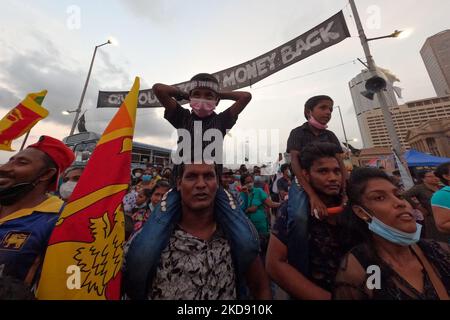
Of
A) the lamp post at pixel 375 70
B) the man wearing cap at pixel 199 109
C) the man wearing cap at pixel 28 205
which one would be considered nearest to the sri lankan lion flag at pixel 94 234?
the man wearing cap at pixel 28 205

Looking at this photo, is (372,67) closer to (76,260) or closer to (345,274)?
(345,274)

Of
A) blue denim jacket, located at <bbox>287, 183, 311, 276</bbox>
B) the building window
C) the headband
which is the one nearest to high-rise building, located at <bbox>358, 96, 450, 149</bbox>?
the building window

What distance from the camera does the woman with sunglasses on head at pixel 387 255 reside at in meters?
1.25

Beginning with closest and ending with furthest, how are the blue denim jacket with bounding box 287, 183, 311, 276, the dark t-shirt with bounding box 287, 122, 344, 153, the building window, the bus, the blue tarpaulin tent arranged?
the blue denim jacket with bounding box 287, 183, 311, 276 → the dark t-shirt with bounding box 287, 122, 344, 153 → the bus → the blue tarpaulin tent → the building window

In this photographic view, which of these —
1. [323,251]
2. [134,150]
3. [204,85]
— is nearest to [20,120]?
[204,85]

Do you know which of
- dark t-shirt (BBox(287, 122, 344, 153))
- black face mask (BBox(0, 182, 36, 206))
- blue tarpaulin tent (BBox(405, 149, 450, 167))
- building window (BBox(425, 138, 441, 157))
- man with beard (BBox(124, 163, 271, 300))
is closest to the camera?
man with beard (BBox(124, 163, 271, 300))

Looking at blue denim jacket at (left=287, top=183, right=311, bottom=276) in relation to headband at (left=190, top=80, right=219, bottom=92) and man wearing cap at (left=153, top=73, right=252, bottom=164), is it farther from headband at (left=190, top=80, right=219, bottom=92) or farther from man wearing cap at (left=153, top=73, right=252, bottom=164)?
headband at (left=190, top=80, right=219, bottom=92)

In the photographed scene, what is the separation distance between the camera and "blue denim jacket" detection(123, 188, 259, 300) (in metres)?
1.43

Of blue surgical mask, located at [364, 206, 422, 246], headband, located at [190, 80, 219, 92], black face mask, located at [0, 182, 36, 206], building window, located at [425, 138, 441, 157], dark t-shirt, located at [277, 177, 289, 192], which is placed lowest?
blue surgical mask, located at [364, 206, 422, 246]

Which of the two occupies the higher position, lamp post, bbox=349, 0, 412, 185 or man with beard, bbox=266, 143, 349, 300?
lamp post, bbox=349, 0, 412, 185

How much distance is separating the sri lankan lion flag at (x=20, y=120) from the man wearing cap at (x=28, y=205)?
929mm

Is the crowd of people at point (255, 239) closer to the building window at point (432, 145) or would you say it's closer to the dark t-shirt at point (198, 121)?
the dark t-shirt at point (198, 121)

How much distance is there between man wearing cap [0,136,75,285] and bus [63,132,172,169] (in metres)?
7.47
